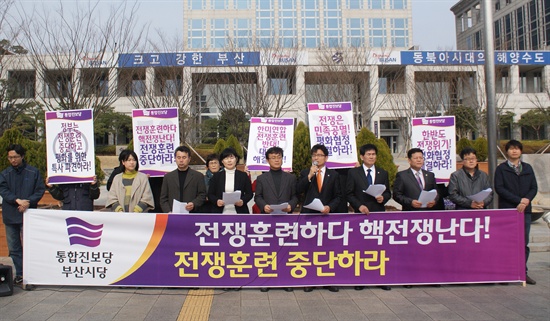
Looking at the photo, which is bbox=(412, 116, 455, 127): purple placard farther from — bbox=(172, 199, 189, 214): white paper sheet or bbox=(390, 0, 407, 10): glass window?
bbox=(390, 0, 407, 10): glass window

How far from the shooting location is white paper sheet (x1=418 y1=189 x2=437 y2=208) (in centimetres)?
538

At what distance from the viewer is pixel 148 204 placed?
566cm

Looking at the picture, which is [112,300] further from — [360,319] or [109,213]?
[360,319]

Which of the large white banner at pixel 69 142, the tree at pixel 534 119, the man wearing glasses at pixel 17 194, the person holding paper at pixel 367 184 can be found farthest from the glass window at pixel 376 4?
the man wearing glasses at pixel 17 194

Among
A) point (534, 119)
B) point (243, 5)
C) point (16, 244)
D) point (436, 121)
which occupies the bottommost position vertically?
point (16, 244)

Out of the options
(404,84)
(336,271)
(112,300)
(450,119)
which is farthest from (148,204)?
(404,84)

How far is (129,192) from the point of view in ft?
18.6

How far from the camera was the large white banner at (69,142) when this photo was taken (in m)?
6.06

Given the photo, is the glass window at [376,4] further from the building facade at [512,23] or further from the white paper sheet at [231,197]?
the white paper sheet at [231,197]

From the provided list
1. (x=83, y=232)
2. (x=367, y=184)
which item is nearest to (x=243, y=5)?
(x=367, y=184)

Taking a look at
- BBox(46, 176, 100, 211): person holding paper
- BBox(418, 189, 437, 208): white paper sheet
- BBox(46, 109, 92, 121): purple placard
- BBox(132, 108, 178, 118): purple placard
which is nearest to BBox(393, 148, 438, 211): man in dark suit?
BBox(418, 189, 437, 208): white paper sheet

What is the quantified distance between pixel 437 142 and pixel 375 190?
99.8 inches

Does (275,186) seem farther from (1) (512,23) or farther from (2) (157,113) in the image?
(1) (512,23)

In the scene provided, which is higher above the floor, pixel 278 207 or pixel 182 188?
pixel 182 188
